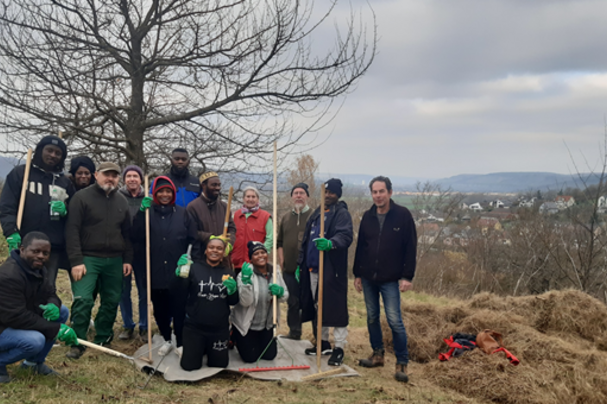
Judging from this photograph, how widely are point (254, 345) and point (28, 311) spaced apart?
2406mm

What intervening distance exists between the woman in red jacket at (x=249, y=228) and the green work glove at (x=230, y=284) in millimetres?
868

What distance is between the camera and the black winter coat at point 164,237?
5219mm

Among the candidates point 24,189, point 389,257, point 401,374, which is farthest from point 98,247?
point 401,374

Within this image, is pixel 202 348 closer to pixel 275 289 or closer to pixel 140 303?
pixel 275 289

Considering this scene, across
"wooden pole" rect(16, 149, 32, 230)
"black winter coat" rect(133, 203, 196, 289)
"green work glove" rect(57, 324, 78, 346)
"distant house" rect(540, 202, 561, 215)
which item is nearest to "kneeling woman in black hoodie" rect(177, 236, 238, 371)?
"black winter coat" rect(133, 203, 196, 289)

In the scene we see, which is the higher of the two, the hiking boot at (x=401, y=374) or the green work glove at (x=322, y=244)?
the green work glove at (x=322, y=244)

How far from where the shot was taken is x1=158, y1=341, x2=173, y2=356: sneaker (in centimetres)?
500

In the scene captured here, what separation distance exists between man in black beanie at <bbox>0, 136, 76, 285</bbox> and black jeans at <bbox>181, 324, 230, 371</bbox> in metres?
1.65

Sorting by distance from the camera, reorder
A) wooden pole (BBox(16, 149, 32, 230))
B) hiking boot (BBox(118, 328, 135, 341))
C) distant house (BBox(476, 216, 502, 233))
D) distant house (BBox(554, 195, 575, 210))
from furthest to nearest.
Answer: distant house (BBox(476, 216, 502, 233)), distant house (BBox(554, 195, 575, 210)), hiking boot (BBox(118, 328, 135, 341)), wooden pole (BBox(16, 149, 32, 230))

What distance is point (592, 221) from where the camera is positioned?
484 inches

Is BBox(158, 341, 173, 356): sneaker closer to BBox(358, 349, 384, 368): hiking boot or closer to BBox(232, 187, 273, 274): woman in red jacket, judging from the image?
BBox(232, 187, 273, 274): woman in red jacket

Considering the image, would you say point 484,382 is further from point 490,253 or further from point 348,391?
point 490,253

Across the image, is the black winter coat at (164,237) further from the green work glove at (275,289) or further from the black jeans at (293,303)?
the black jeans at (293,303)

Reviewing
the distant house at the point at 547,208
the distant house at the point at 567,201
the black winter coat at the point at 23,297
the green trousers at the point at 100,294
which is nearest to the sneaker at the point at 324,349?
the green trousers at the point at 100,294
